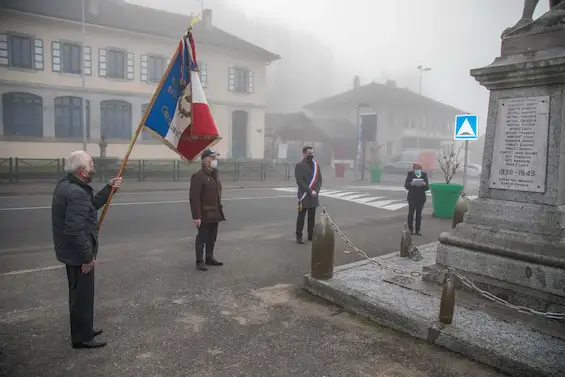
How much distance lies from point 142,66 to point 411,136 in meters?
34.8

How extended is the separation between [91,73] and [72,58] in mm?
1307

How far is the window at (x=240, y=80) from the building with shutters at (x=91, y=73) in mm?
90

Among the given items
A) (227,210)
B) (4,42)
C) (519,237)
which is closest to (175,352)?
(519,237)

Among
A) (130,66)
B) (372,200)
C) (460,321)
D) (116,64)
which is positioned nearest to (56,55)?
(116,64)

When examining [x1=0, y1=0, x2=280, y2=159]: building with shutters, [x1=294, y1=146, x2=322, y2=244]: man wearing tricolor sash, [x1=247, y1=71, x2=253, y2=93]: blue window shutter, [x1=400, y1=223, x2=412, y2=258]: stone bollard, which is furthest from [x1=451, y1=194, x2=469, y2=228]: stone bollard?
[x1=247, y1=71, x2=253, y2=93]: blue window shutter

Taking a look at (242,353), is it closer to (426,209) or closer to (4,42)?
(426,209)

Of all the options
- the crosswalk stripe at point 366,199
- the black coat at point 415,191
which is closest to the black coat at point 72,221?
the black coat at point 415,191

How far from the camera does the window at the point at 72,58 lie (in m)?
24.8

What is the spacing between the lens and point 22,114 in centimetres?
2381

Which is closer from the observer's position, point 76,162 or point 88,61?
point 76,162

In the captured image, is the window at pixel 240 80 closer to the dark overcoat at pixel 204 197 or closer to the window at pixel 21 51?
the window at pixel 21 51

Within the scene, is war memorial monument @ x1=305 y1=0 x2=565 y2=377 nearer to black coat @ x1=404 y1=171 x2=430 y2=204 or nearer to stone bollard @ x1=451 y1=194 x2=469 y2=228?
stone bollard @ x1=451 y1=194 x2=469 y2=228

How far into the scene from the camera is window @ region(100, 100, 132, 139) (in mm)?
26062

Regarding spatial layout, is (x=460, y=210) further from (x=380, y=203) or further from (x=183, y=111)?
(x=380, y=203)
